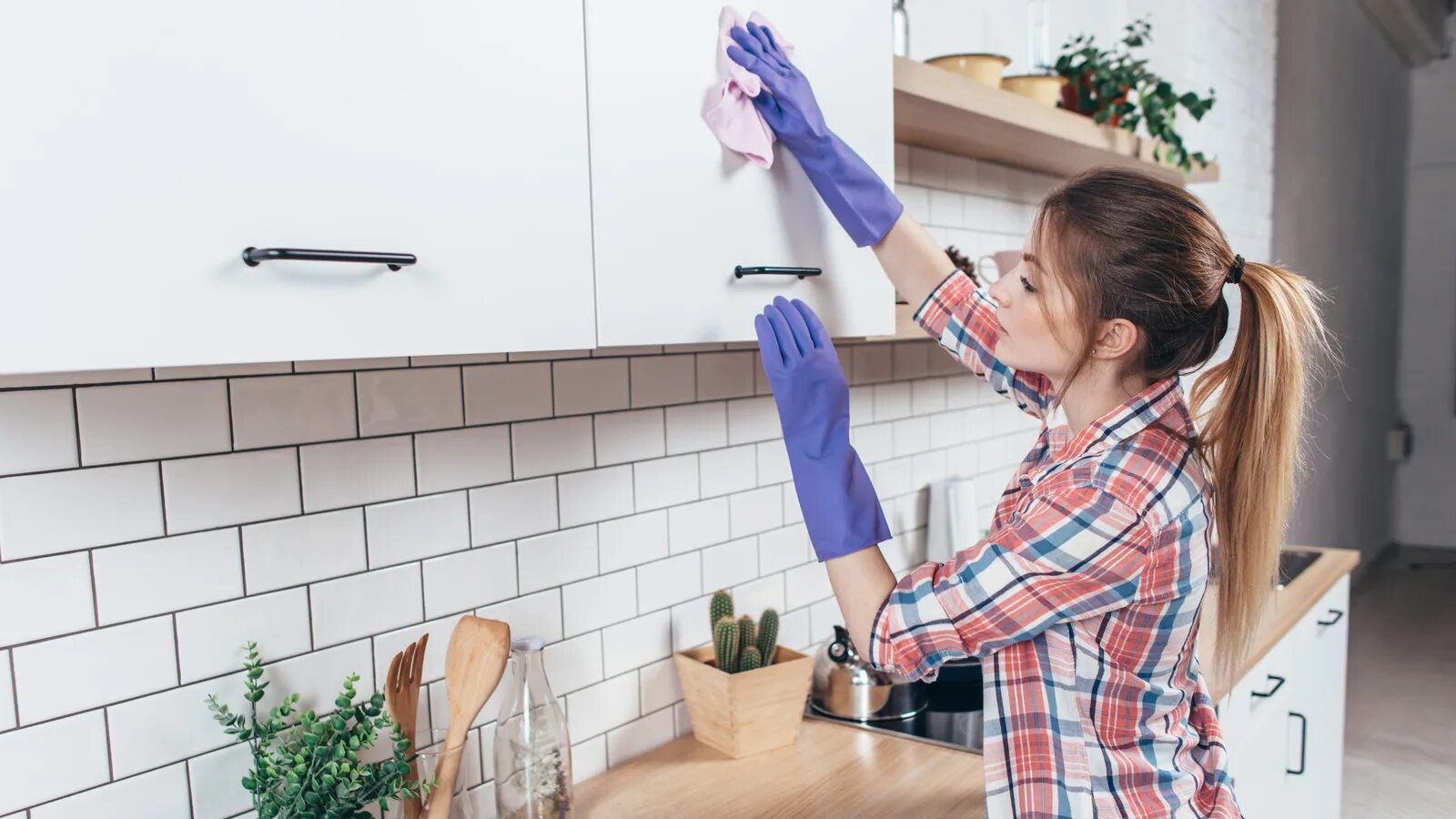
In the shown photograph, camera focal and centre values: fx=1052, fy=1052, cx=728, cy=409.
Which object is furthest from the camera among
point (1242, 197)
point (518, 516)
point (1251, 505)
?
point (1242, 197)

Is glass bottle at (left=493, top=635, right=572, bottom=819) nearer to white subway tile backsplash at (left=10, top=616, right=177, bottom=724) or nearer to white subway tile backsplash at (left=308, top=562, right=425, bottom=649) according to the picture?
white subway tile backsplash at (left=308, top=562, right=425, bottom=649)

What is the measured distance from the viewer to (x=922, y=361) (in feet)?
7.41

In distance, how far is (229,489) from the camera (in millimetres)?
1140

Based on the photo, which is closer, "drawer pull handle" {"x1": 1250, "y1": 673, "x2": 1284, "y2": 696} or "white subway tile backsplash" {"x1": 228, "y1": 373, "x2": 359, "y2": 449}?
"white subway tile backsplash" {"x1": 228, "y1": 373, "x2": 359, "y2": 449}

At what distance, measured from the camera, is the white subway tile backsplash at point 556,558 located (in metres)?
1.46

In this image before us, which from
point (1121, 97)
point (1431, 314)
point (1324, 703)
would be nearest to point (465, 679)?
point (1121, 97)

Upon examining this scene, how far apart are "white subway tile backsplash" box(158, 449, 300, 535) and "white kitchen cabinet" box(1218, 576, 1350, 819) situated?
1536 millimetres

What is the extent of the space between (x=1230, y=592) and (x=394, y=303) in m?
1.09

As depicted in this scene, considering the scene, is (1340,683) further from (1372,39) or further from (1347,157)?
(1372,39)

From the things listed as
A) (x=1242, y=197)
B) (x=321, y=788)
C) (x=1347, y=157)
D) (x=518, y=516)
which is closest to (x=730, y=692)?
(x=518, y=516)

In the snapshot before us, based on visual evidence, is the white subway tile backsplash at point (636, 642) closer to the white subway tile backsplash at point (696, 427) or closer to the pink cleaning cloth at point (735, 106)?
the white subway tile backsplash at point (696, 427)

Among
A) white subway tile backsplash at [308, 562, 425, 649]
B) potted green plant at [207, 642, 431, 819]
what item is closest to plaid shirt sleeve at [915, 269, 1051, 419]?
white subway tile backsplash at [308, 562, 425, 649]

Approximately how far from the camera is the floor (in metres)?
3.74

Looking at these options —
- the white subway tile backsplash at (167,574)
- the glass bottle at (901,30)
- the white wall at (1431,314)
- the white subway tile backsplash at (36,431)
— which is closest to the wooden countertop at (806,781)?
the white subway tile backsplash at (167,574)
